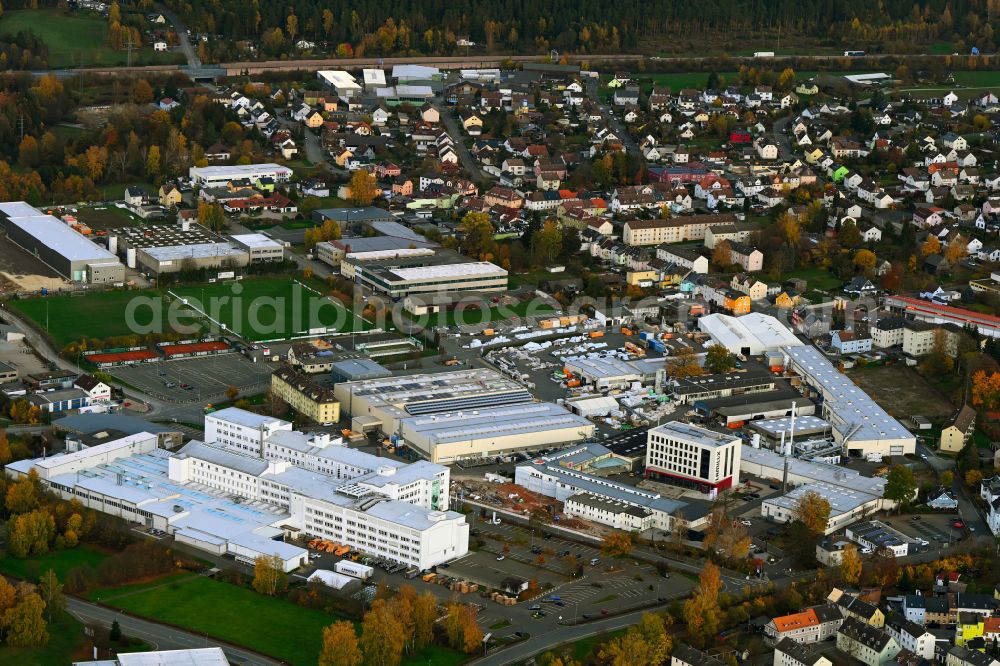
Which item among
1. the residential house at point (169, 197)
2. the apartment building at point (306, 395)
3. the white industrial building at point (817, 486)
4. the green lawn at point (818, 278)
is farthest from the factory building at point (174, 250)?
the white industrial building at point (817, 486)

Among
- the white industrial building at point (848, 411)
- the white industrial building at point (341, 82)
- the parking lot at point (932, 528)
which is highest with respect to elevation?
the white industrial building at point (341, 82)

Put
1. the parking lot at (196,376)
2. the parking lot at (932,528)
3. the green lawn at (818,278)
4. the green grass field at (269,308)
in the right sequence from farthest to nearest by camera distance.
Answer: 1. the green lawn at (818,278)
2. the green grass field at (269,308)
3. the parking lot at (196,376)
4. the parking lot at (932,528)

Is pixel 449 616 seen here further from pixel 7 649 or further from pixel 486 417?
pixel 486 417

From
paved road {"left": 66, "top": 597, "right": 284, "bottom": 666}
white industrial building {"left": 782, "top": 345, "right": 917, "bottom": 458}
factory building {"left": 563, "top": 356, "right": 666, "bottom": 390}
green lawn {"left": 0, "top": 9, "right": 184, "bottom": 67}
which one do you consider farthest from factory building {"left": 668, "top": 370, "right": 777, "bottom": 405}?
green lawn {"left": 0, "top": 9, "right": 184, "bottom": 67}

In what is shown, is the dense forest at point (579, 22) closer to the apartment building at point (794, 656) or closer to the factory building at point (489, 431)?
the factory building at point (489, 431)

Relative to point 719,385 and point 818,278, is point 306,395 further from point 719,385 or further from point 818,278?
point 818,278

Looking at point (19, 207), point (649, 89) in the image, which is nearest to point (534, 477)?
point (19, 207)
